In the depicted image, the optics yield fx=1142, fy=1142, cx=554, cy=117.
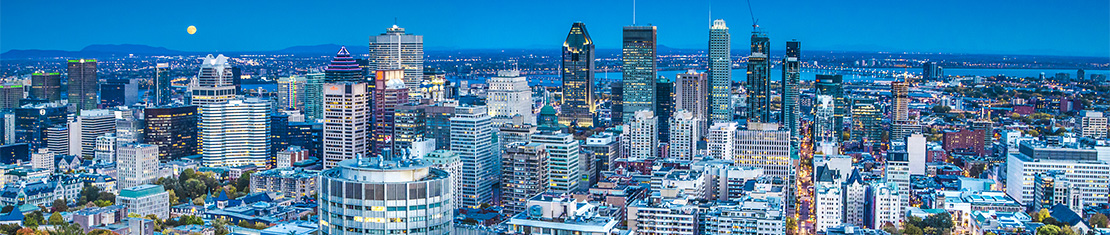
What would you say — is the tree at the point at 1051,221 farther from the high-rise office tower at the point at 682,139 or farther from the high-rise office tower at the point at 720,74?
the high-rise office tower at the point at 720,74

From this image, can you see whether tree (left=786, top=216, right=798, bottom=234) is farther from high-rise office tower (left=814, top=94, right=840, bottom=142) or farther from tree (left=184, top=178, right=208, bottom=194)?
high-rise office tower (left=814, top=94, right=840, bottom=142)

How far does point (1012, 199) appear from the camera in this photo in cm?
4769

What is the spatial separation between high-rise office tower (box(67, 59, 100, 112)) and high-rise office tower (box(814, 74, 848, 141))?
5506cm

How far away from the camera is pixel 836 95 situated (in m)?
82.6

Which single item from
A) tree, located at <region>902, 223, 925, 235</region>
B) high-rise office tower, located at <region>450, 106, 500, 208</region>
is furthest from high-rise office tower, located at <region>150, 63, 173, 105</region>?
tree, located at <region>902, 223, 925, 235</region>

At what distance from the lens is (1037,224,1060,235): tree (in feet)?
124

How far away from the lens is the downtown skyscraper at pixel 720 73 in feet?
262

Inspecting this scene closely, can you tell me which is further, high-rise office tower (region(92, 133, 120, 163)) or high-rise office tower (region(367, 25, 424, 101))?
high-rise office tower (region(367, 25, 424, 101))

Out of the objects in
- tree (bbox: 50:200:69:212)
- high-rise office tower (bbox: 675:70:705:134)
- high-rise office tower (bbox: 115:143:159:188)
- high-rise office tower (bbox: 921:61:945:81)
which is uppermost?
high-rise office tower (bbox: 921:61:945:81)

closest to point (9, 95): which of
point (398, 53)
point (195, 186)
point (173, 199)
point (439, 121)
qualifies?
point (398, 53)

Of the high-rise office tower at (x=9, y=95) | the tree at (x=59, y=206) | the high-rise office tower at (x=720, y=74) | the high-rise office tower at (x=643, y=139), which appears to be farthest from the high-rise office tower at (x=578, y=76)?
the tree at (x=59, y=206)

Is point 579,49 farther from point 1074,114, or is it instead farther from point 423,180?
point 423,180

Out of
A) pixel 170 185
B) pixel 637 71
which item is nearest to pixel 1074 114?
pixel 637 71

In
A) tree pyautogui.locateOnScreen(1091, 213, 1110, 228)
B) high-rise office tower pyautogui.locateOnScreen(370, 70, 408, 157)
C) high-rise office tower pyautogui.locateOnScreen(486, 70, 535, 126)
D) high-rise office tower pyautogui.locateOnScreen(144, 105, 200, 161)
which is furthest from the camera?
high-rise office tower pyautogui.locateOnScreen(486, 70, 535, 126)
